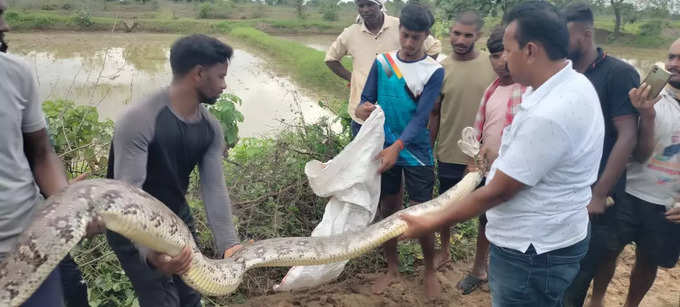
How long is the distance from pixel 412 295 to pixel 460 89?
5.93ft

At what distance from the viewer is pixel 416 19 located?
3.39 m

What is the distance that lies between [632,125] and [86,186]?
3121mm

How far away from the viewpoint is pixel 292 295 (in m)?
3.63

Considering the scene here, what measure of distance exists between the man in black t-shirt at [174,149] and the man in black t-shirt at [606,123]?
7.59 ft

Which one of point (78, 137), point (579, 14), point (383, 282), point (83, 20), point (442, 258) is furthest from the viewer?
point (83, 20)

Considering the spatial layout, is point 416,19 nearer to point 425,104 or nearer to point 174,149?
point 425,104

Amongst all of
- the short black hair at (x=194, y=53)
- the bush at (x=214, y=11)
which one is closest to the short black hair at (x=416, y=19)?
the short black hair at (x=194, y=53)

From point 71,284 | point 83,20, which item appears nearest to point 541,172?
point 71,284

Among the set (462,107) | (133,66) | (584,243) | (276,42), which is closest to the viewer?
(584,243)

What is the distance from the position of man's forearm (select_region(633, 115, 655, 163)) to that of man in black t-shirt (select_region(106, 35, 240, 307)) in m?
2.59

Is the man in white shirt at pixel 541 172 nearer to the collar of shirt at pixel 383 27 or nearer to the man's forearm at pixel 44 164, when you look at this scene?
the man's forearm at pixel 44 164

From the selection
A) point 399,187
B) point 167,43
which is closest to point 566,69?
point 399,187

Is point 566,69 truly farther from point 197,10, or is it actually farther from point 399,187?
point 197,10

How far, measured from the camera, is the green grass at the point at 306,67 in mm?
14622
